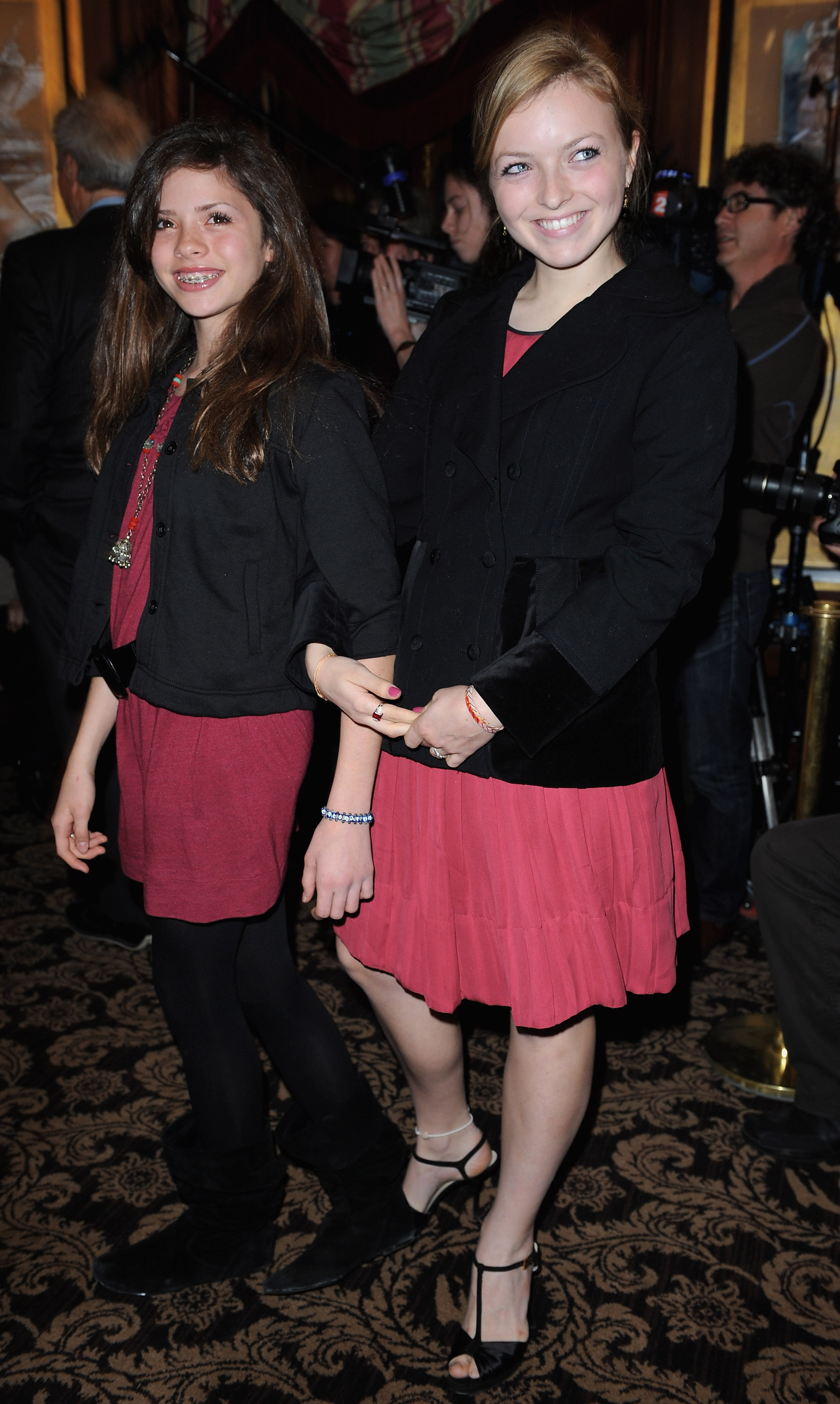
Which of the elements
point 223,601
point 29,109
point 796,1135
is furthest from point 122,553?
point 29,109

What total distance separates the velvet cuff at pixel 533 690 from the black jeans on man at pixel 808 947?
797 millimetres

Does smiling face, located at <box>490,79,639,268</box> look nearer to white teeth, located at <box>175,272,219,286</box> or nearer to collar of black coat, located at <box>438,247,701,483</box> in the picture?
collar of black coat, located at <box>438,247,701,483</box>

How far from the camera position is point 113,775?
2.57 m

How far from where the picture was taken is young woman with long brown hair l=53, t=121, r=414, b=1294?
1.23 metres

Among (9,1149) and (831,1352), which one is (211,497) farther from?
(831,1352)

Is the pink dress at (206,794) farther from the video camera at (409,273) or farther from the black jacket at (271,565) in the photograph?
the video camera at (409,273)

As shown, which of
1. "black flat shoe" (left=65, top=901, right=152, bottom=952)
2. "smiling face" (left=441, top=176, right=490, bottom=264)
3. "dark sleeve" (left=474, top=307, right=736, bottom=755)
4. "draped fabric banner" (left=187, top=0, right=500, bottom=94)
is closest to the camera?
"dark sleeve" (left=474, top=307, right=736, bottom=755)

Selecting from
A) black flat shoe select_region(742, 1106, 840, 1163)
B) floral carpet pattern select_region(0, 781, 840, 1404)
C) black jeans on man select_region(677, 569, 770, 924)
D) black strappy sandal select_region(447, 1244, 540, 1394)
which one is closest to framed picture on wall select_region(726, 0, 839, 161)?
black jeans on man select_region(677, 569, 770, 924)

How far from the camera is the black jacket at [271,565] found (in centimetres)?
123

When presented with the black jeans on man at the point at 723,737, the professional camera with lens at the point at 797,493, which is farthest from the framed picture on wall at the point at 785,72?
the professional camera with lens at the point at 797,493

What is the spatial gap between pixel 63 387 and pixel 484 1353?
2.06m

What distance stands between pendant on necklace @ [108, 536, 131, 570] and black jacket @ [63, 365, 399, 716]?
70 millimetres

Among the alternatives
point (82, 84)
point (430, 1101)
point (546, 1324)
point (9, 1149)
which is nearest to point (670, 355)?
point (430, 1101)

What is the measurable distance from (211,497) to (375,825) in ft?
1.50
